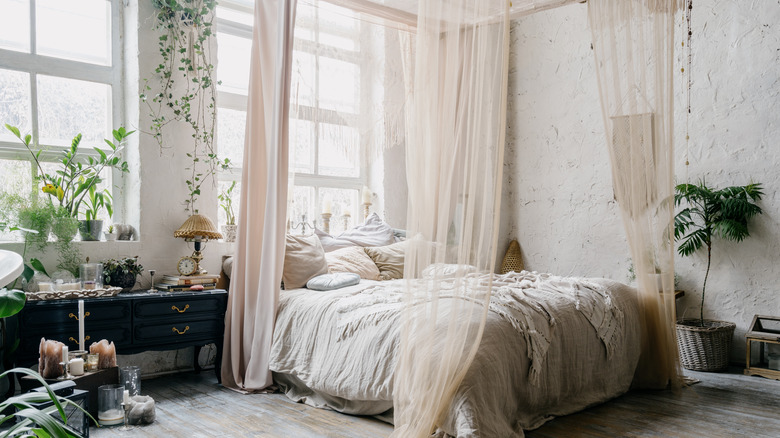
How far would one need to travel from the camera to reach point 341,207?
218 inches

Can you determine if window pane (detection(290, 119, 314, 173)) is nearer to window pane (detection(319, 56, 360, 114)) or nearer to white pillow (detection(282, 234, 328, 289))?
window pane (detection(319, 56, 360, 114))

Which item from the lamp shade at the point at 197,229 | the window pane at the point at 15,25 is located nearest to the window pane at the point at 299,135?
the lamp shade at the point at 197,229

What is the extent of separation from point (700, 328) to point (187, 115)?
3.96 m

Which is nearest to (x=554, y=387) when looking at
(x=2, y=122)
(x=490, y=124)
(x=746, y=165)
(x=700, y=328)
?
(x=490, y=124)

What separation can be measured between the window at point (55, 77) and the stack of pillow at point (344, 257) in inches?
61.8

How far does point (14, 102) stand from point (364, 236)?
2539mm

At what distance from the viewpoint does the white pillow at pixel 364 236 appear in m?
4.70

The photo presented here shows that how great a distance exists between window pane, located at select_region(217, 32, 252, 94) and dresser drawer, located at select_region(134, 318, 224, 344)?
73.1 inches

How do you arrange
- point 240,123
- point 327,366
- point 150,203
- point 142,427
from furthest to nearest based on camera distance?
point 240,123
point 150,203
point 327,366
point 142,427

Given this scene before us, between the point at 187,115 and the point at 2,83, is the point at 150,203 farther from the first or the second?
the point at 2,83

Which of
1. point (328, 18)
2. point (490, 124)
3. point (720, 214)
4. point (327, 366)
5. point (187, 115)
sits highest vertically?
point (328, 18)

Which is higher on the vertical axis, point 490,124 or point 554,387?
point 490,124

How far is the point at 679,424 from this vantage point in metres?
3.16

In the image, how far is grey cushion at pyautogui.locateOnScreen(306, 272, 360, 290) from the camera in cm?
392
